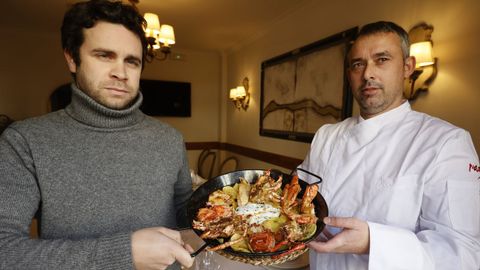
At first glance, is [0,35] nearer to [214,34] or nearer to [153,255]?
[214,34]

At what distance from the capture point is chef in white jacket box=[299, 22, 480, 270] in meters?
0.92

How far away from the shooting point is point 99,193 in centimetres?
97

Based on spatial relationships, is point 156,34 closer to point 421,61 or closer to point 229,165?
point 421,61

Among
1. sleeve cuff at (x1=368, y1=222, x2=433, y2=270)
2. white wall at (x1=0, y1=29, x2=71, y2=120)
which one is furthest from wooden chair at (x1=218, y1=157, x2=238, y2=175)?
sleeve cuff at (x1=368, y1=222, x2=433, y2=270)

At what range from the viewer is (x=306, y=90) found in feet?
11.0

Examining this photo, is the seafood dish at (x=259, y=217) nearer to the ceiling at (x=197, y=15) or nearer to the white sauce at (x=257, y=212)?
the white sauce at (x=257, y=212)

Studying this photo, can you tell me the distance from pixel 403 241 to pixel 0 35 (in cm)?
661

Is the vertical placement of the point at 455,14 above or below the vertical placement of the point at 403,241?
above

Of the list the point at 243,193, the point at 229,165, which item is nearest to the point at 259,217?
the point at 243,193

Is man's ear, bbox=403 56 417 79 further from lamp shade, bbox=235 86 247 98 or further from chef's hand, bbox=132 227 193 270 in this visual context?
lamp shade, bbox=235 86 247 98

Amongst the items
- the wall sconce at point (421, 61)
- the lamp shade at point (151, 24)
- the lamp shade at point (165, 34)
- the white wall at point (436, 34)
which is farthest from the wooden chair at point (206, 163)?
the wall sconce at point (421, 61)

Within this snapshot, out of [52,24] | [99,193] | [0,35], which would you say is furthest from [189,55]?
[99,193]

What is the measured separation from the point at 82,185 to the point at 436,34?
2510mm

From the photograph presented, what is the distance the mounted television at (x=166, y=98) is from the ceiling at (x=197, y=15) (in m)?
1.13
